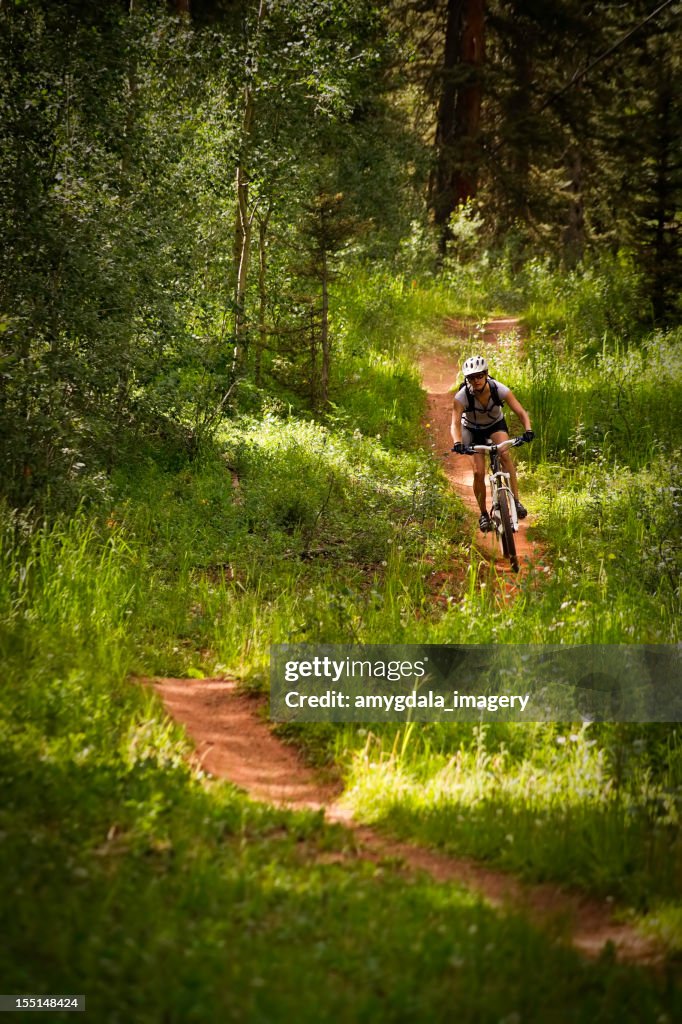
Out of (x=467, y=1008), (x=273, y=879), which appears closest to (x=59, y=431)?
(x=273, y=879)

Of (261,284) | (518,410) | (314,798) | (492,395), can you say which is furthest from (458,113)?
(314,798)

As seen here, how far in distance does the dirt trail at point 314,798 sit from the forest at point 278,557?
1.4 inches

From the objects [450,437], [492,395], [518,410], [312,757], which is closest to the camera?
[312,757]

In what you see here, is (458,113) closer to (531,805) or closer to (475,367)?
(475,367)

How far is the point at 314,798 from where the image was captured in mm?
5277

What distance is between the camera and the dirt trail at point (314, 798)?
3.98 meters

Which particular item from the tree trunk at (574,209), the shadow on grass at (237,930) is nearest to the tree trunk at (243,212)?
the shadow on grass at (237,930)

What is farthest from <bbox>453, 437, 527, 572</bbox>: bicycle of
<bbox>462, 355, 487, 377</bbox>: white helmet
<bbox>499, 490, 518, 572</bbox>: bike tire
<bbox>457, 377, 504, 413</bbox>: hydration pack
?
<bbox>462, 355, 487, 377</bbox>: white helmet

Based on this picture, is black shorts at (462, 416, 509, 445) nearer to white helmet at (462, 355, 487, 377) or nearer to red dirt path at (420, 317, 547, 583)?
red dirt path at (420, 317, 547, 583)

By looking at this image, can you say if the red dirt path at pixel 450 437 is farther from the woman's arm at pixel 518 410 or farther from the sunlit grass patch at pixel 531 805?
the sunlit grass patch at pixel 531 805

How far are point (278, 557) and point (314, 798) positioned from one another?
411 cm

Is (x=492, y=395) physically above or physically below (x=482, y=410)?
above

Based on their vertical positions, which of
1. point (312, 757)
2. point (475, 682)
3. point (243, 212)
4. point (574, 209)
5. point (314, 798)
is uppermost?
point (574, 209)

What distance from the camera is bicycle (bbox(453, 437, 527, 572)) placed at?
9.13 meters
